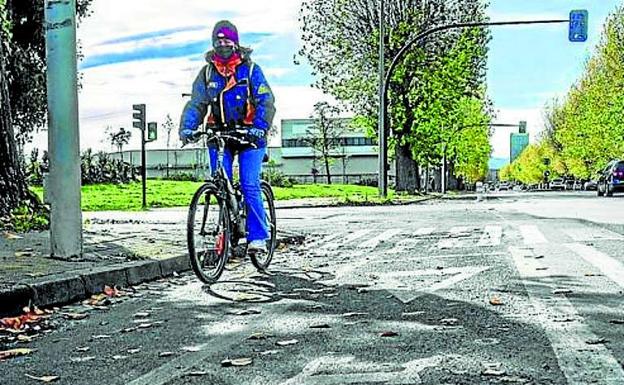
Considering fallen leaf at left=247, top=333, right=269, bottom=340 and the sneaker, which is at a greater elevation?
the sneaker

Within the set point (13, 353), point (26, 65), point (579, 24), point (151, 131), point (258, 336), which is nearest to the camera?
point (13, 353)

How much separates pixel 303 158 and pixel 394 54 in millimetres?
70202

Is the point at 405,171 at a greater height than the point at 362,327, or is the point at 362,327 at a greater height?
the point at 405,171

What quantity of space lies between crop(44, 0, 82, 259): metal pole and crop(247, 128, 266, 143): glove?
1.63 meters

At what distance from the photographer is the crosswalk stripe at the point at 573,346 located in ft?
13.2

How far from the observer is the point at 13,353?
16.1 feet

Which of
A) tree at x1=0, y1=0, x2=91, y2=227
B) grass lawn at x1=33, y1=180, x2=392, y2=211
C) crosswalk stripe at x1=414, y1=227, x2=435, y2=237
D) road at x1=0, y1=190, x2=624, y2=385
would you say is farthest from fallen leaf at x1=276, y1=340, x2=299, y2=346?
grass lawn at x1=33, y1=180, x2=392, y2=211

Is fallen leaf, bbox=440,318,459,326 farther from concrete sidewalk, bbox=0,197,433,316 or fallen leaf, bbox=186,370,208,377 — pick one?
concrete sidewalk, bbox=0,197,433,316

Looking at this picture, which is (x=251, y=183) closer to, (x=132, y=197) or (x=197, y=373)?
(x=197, y=373)

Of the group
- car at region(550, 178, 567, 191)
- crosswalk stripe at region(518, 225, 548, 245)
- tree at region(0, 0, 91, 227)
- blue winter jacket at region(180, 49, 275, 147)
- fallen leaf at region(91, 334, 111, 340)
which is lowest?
car at region(550, 178, 567, 191)

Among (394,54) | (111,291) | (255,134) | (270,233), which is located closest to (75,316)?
(111,291)

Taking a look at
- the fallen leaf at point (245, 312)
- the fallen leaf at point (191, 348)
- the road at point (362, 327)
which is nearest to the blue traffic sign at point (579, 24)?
the road at point (362, 327)

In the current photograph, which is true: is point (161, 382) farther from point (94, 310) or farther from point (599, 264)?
point (599, 264)

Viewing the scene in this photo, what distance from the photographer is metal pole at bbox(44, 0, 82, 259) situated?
8.17 m
